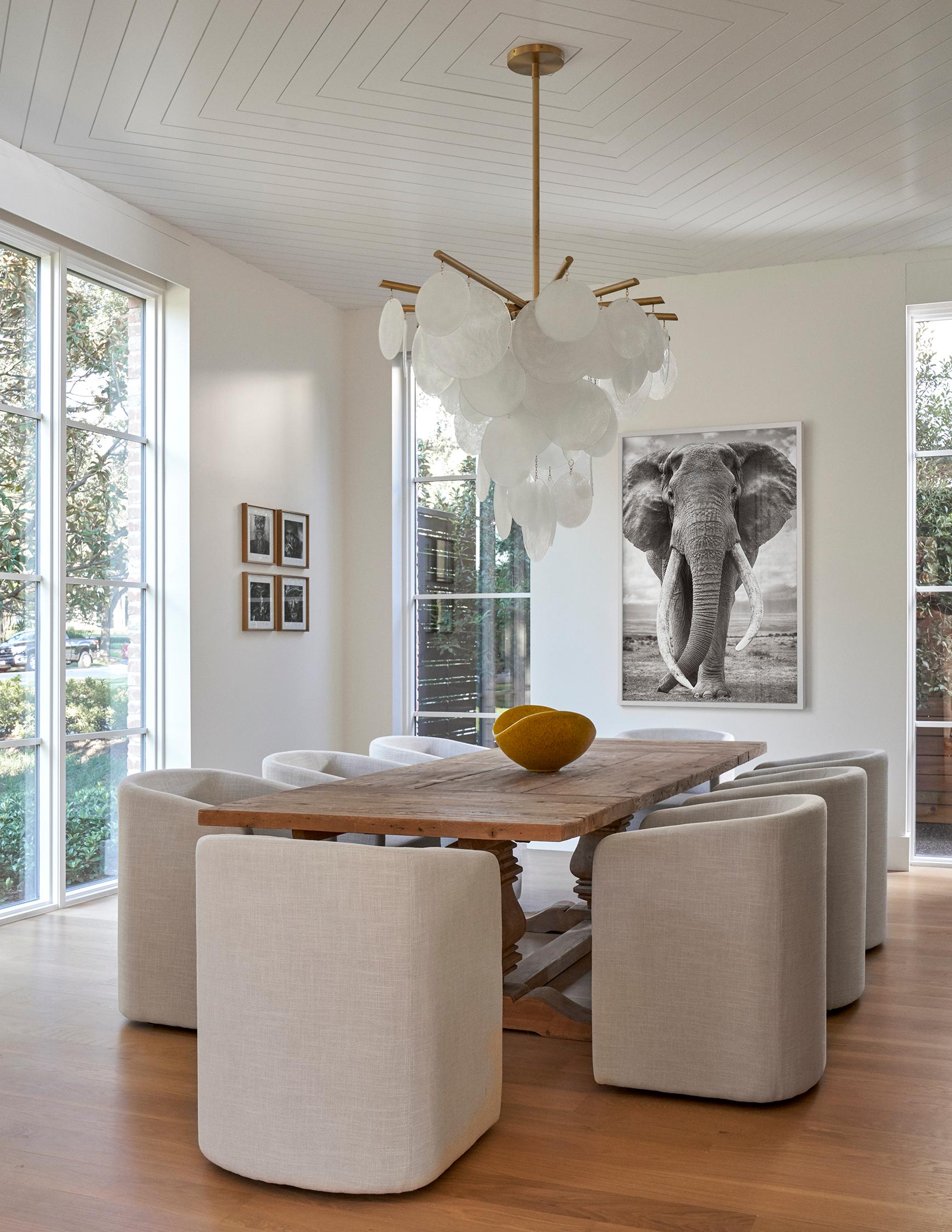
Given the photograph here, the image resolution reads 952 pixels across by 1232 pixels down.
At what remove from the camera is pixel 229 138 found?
4441mm

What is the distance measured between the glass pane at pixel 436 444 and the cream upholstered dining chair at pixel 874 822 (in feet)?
10.5

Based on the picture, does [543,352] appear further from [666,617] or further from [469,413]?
[666,617]

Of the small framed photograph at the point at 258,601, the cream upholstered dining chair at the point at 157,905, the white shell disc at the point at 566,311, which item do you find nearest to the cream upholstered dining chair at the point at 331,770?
the cream upholstered dining chair at the point at 157,905

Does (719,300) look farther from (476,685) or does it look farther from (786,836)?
(786,836)

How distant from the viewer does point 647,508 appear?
6215 millimetres

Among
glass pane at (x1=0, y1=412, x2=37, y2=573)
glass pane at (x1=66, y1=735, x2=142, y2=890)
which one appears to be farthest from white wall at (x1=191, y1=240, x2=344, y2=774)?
glass pane at (x1=0, y1=412, x2=37, y2=573)

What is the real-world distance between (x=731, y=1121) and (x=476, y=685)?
428cm

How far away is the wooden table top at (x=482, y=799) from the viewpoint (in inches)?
104

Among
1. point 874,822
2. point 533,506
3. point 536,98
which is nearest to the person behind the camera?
point 533,506

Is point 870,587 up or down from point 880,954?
up

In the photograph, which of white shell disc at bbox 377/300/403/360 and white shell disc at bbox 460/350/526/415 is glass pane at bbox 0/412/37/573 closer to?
white shell disc at bbox 377/300/403/360

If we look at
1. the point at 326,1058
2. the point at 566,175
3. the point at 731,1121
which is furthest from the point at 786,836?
the point at 566,175

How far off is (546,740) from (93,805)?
8.17 ft

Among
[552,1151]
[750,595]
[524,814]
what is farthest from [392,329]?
[750,595]
